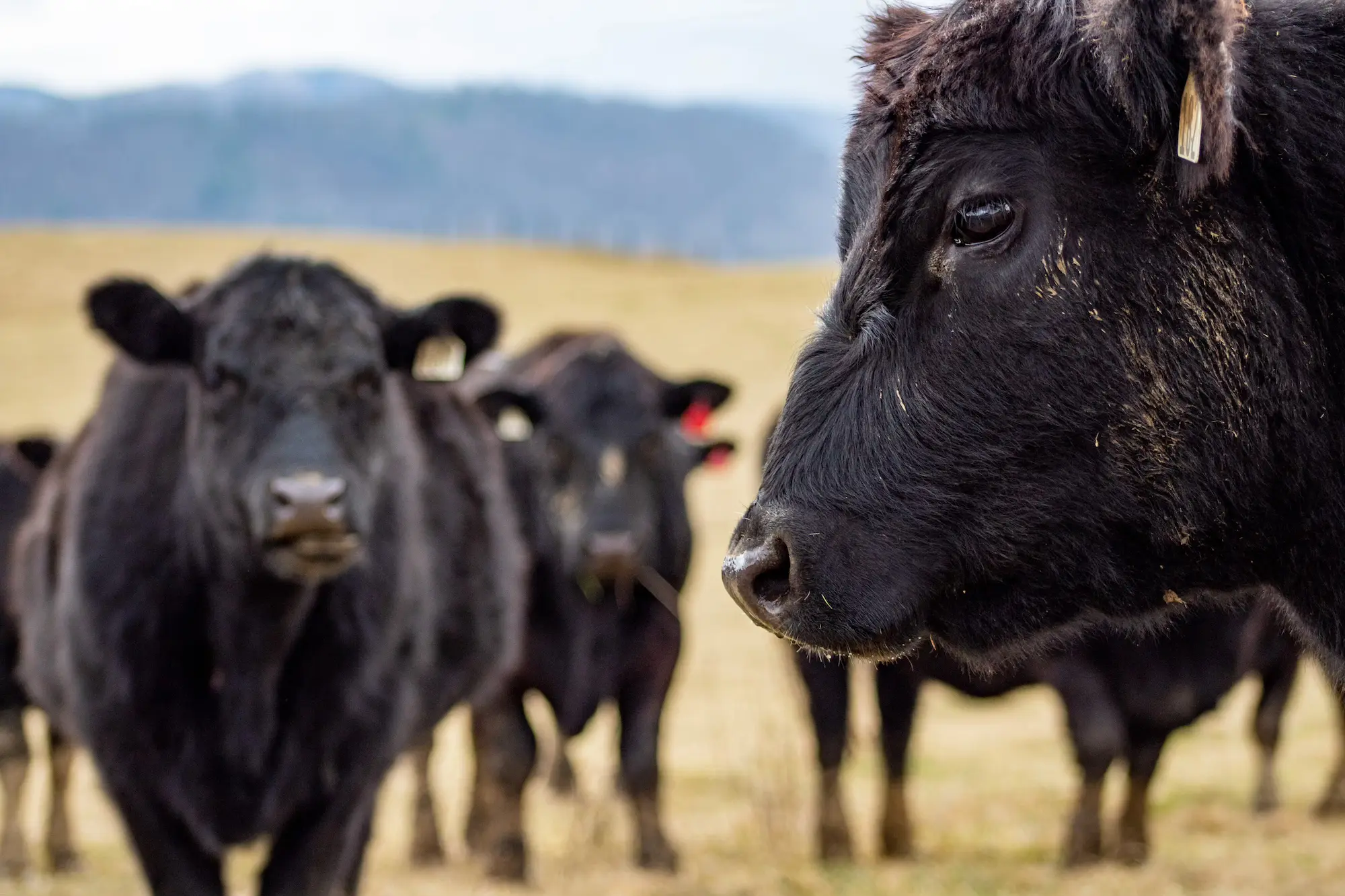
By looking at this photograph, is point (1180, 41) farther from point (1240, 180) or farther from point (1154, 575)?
point (1154, 575)

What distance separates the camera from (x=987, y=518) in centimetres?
257

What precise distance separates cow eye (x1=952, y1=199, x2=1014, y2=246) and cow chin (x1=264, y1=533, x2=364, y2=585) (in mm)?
2971

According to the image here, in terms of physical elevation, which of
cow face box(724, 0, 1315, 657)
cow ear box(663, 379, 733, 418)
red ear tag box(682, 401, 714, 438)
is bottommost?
red ear tag box(682, 401, 714, 438)

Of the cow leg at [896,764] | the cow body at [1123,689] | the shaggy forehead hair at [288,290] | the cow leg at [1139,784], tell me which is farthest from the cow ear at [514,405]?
the cow leg at [1139,784]

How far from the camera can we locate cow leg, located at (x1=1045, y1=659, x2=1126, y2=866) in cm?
770

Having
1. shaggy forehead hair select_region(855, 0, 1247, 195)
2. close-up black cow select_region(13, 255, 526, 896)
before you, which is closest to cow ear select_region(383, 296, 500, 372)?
close-up black cow select_region(13, 255, 526, 896)

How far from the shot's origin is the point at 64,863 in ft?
27.2

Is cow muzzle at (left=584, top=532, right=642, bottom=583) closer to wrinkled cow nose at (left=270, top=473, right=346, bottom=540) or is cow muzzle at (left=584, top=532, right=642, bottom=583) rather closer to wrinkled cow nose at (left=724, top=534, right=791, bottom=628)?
wrinkled cow nose at (left=270, top=473, right=346, bottom=540)

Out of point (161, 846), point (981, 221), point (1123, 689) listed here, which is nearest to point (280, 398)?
point (161, 846)

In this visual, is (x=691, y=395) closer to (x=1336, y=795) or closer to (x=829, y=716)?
(x=829, y=716)

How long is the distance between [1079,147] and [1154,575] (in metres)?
0.72

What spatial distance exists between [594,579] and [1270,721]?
4.22 metres

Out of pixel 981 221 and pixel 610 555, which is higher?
pixel 981 221

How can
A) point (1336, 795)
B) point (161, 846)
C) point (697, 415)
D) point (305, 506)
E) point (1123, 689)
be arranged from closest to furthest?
point (305, 506), point (161, 846), point (1123, 689), point (1336, 795), point (697, 415)
